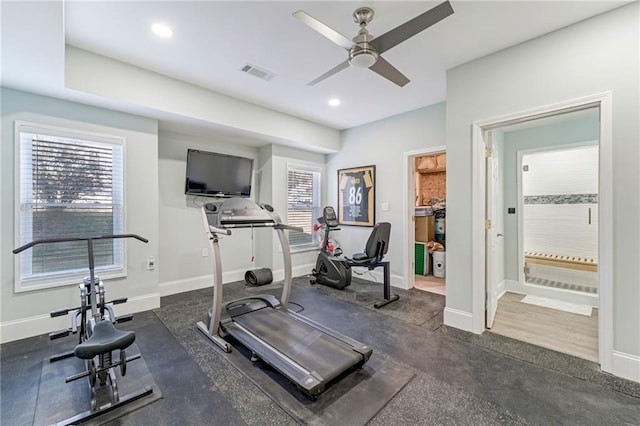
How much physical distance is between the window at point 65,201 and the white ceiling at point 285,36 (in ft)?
3.60

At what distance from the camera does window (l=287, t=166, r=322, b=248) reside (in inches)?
211

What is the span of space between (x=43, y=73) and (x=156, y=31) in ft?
3.69

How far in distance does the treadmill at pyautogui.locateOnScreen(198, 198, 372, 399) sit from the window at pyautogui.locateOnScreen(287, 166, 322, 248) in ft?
6.87

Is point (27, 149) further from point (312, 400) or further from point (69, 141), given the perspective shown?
point (312, 400)

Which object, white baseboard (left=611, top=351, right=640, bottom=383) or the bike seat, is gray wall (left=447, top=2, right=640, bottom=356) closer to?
white baseboard (left=611, top=351, right=640, bottom=383)

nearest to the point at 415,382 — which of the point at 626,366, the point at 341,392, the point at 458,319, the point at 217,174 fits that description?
the point at 341,392

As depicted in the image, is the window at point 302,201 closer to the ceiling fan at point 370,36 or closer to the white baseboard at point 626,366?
the ceiling fan at point 370,36

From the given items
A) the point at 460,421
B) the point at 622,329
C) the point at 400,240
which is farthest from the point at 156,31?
the point at 622,329

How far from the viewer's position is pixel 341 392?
1.99 meters

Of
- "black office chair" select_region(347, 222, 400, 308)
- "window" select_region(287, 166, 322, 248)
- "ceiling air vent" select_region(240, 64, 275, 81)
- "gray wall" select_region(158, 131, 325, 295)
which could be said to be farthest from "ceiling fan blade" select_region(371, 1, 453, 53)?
"window" select_region(287, 166, 322, 248)

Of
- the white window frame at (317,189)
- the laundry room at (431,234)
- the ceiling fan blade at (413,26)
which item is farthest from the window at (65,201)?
the laundry room at (431,234)

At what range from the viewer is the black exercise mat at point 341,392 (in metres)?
1.77

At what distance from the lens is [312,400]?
190 cm

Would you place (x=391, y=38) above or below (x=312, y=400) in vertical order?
above
